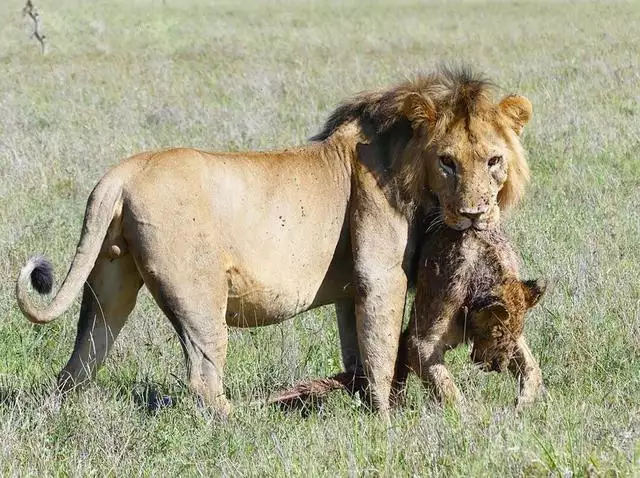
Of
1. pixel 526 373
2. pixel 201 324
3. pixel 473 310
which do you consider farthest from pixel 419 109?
pixel 201 324

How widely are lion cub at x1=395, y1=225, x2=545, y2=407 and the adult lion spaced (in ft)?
0.40

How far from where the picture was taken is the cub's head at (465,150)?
5.09 metres

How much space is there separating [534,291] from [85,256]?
2.05 meters

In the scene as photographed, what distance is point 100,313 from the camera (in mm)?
5230

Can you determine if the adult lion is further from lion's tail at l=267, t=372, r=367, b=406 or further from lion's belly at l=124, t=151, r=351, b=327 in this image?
lion's tail at l=267, t=372, r=367, b=406

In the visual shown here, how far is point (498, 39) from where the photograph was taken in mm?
25578

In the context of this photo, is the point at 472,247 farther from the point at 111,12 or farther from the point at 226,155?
the point at 111,12

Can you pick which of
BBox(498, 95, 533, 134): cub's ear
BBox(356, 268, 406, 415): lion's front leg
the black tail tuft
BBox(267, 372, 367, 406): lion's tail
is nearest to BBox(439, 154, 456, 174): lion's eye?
BBox(498, 95, 533, 134): cub's ear

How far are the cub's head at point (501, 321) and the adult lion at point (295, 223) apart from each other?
1.14 ft

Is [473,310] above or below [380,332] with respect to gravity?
above

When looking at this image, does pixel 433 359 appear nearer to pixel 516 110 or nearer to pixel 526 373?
pixel 526 373

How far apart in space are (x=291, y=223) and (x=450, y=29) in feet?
89.9

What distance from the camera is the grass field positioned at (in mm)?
4328

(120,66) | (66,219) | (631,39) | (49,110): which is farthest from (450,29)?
(66,219)
